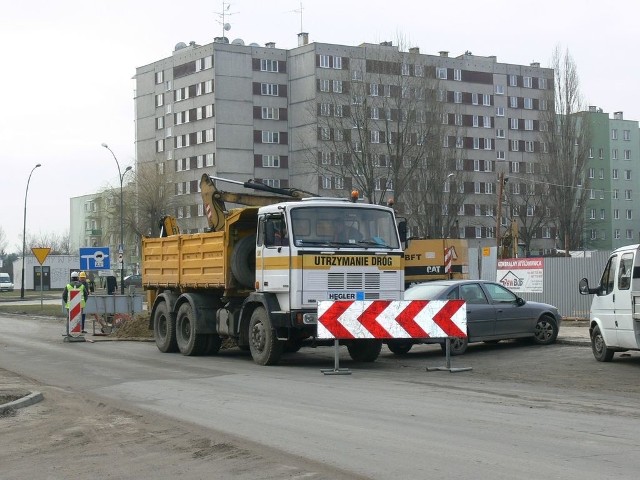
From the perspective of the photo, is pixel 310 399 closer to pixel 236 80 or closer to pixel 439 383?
pixel 439 383

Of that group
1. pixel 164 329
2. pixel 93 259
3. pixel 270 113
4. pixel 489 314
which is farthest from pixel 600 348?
pixel 270 113

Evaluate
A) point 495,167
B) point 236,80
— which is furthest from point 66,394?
point 495,167

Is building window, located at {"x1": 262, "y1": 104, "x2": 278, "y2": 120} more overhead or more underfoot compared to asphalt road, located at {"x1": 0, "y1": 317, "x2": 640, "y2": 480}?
more overhead

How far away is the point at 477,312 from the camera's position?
20.3m

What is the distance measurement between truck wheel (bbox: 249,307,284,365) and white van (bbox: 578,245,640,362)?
5660 millimetres

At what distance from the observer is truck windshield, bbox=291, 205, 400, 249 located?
57.8 ft

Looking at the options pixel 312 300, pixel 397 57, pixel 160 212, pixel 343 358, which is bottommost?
pixel 343 358

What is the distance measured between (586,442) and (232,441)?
11.1 feet

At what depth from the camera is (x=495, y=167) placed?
Result: 107m

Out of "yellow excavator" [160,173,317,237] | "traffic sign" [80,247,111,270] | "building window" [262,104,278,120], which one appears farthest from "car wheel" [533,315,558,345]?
"building window" [262,104,278,120]

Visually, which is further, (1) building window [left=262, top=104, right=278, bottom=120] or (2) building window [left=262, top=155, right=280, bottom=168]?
(2) building window [left=262, top=155, right=280, bottom=168]

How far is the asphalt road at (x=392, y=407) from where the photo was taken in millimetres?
8219

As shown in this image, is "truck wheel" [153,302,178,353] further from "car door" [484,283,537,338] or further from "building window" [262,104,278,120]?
"building window" [262,104,278,120]

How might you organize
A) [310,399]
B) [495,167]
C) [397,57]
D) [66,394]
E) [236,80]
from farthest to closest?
[495,167], [236,80], [397,57], [66,394], [310,399]
